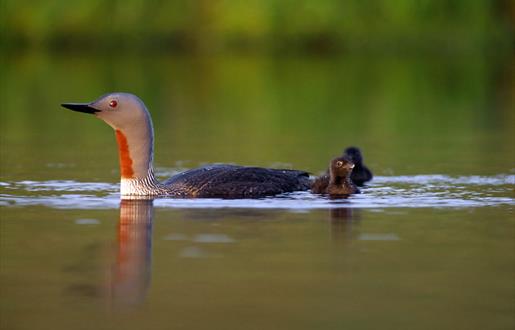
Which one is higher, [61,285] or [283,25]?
[283,25]

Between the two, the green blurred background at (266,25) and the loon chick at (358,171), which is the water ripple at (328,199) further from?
the green blurred background at (266,25)

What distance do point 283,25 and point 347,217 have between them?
22.4m

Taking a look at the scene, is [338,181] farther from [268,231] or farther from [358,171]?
[268,231]

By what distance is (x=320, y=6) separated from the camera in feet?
101

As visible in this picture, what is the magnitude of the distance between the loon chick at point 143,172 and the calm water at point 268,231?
181 millimetres

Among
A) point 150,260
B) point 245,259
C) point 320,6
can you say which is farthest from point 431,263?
point 320,6

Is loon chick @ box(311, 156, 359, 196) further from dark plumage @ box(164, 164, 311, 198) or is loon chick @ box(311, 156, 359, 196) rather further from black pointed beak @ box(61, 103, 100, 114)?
black pointed beak @ box(61, 103, 100, 114)

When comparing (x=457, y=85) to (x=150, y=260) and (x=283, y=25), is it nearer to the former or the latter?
(x=283, y=25)

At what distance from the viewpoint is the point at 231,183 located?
33.3 ft

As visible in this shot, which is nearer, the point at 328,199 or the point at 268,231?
the point at 268,231

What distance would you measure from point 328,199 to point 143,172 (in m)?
1.26

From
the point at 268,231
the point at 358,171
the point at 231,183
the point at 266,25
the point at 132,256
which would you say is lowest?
the point at 132,256

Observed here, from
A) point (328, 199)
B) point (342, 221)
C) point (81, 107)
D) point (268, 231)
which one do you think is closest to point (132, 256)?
point (268, 231)

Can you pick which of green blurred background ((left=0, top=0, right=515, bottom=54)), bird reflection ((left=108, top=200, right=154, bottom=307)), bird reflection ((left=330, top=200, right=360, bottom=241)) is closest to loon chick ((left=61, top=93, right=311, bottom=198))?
bird reflection ((left=108, top=200, right=154, bottom=307))
